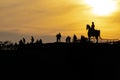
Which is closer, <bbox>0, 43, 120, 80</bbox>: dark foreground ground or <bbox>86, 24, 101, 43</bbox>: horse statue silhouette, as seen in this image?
<bbox>0, 43, 120, 80</bbox>: dark foreground ground

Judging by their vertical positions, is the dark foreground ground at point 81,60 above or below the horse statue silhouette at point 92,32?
below

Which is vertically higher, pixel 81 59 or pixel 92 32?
pixel 92 32

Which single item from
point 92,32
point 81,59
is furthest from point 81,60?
point 92,32

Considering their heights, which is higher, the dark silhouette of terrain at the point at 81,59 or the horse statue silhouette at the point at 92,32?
the horse statue silhouette at the point at 92,32

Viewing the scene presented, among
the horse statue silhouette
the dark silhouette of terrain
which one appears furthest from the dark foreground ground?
the horse statue silhouette

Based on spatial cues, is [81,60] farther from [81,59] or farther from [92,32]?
[92,32]

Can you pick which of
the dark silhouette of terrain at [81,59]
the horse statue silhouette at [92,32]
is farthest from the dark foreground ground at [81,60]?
the horse statue silhouette at [92,32]

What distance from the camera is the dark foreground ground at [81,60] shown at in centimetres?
6719

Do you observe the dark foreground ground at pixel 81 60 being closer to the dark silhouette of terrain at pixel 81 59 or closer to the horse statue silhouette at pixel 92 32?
the dark silhouette of terrain at pixel 81 59

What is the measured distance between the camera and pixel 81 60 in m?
68.4

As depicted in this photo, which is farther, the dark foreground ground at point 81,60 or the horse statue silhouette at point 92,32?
the horse statue silhouette at point 92,32

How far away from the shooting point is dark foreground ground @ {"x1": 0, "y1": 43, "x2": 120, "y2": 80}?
67.2 metres

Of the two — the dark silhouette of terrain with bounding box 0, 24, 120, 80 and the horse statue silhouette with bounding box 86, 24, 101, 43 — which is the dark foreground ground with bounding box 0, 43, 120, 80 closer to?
the dark silhouette of terrain with bounding box 0, 24, 120, 80

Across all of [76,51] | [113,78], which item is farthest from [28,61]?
[113,78]
